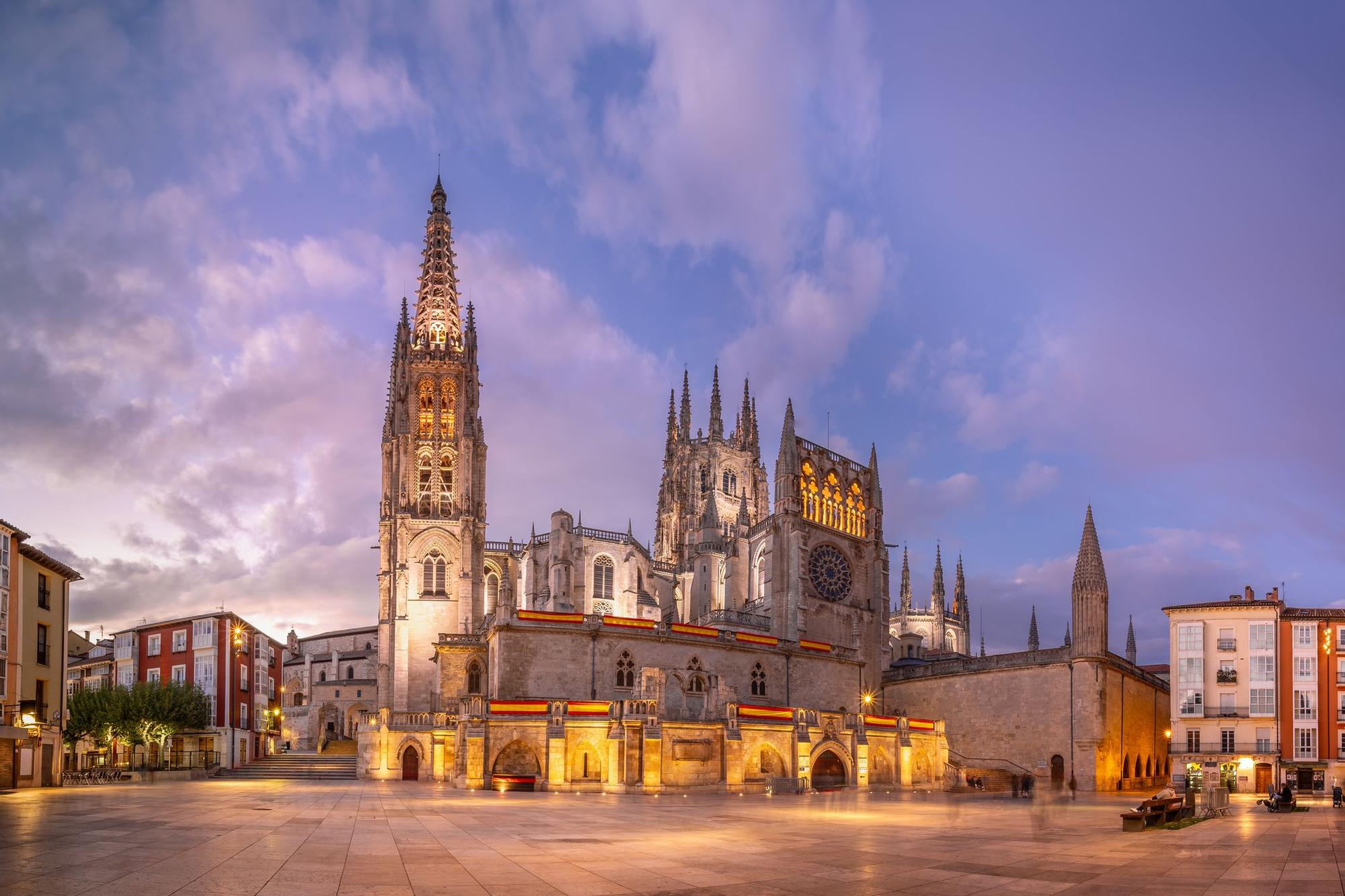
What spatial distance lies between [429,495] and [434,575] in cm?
650

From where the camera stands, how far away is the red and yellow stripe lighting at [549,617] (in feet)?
182

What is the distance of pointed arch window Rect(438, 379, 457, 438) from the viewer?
273 feet

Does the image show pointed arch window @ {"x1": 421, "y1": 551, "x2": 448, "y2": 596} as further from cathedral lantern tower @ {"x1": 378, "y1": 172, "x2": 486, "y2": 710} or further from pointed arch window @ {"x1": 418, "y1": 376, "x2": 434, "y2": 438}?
pointed arch window @ {"x1": 418, "y1": 376, "x2": 434, "y2": 438}

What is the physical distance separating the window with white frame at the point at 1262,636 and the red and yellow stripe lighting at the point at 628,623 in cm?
3380

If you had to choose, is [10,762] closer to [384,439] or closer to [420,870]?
[420,870]

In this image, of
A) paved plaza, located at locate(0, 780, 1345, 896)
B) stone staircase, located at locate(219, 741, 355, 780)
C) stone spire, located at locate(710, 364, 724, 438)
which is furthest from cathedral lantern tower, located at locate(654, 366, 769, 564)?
paved plaza, located at locate(0, 780, 1345, 896)

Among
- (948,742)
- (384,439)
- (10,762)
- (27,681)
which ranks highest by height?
(384,439)

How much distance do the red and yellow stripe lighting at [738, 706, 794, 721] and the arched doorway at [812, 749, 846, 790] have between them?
3.19m

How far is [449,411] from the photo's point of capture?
84125 mm

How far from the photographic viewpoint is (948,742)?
68.7 m

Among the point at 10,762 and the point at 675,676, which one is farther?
the point at 675,676

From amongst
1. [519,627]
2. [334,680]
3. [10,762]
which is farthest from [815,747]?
[334,680]

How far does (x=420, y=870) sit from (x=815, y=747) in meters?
39.3

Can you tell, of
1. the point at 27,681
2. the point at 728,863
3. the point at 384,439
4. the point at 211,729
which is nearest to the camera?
the point at 728,863
